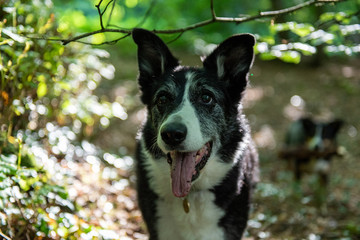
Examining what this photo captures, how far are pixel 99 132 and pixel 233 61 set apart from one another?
478 centimetres

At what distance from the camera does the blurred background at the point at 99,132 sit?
11.0ft

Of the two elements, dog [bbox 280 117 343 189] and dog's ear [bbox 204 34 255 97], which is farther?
dog [bbox 280 117 343 189]

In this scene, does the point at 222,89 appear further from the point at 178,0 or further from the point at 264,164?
the point at 178,0

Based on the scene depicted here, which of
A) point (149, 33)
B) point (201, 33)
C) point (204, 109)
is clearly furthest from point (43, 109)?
point (201, 33)

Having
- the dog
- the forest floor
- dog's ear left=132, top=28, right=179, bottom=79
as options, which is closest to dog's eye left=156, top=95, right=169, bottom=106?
dog's ear left=132, top=28, right=179, bottom=79

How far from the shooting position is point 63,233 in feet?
9.50

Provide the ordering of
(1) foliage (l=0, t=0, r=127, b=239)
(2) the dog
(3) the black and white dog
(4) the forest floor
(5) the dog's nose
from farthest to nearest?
(2) the dog → (4) the forest floor → (3) the black and white dog → (1) foliage (l=0, t=0, r=127, b=239) → (5) the dog's nose

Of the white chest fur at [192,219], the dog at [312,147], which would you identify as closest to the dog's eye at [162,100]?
the white chest fur at [192,219]

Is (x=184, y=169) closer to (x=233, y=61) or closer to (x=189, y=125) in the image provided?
(x=189, y=125)

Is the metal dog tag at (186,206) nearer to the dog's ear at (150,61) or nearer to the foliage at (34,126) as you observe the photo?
the foliage at (34,126)

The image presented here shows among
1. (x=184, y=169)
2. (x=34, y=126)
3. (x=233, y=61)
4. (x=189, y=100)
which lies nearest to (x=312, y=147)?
(x=233, y=61)

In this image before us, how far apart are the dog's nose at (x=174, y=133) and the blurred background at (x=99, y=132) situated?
940 mm

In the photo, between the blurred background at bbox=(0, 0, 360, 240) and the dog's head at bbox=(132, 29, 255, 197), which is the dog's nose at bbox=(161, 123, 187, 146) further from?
the blurred background at bbox=(0, 0, 360, 240)

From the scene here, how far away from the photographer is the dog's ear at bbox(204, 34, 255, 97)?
138 inches
